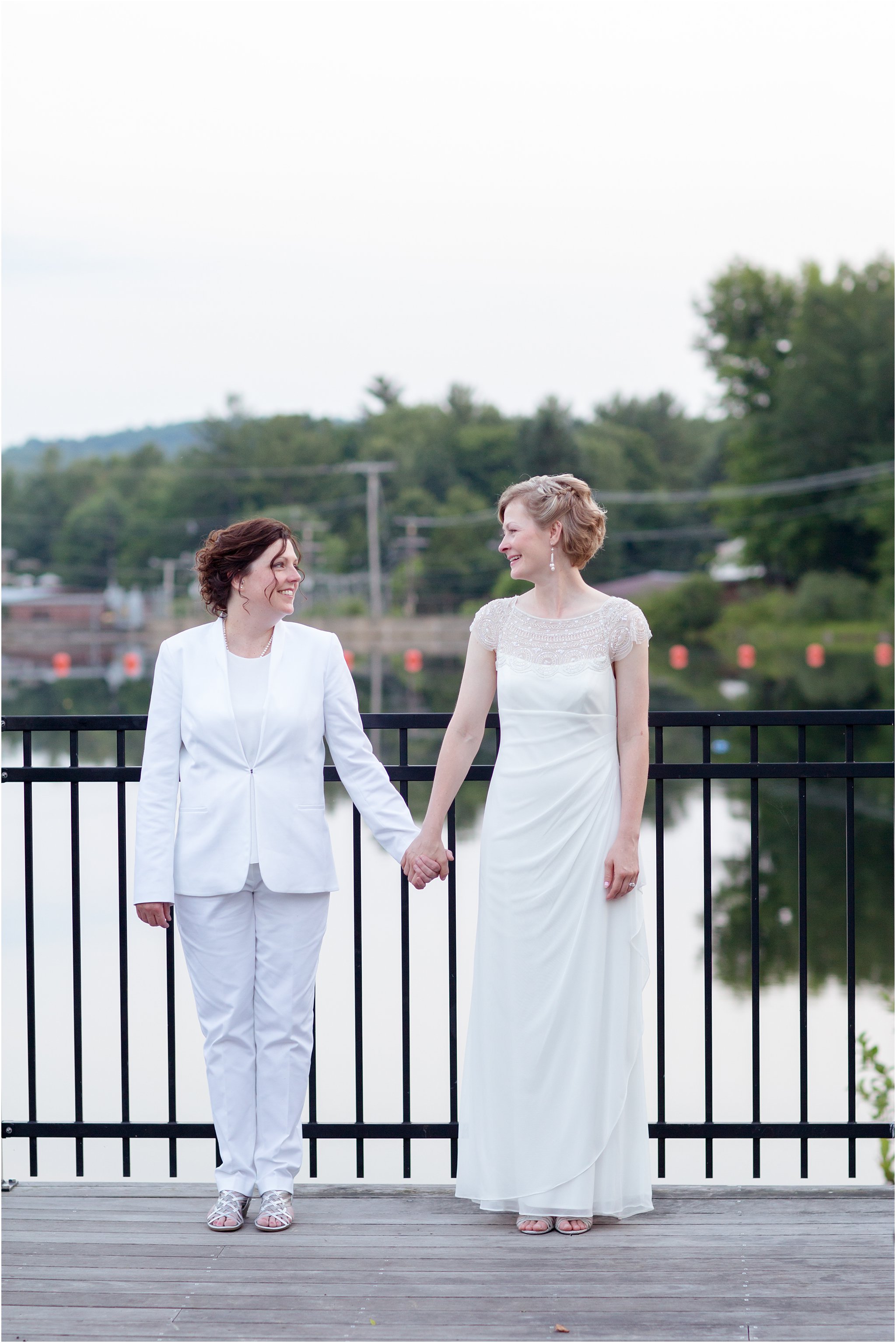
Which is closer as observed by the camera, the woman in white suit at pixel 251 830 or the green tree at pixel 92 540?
the woman in white suit at pixel 251 830

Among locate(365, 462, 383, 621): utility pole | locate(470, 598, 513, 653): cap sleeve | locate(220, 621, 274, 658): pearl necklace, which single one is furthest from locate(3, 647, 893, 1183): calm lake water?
locate(365, 462, 383, 621): utility pole

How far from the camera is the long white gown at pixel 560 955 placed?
2.62 metres

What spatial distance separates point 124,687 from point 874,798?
22.6 m

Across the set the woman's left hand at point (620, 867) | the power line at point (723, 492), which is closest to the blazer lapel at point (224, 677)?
the woman's left hand at point (620, 867)

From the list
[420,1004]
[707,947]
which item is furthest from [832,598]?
[707,947]

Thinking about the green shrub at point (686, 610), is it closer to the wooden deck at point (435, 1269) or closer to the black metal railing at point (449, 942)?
the black metal railing at point (449, 942)

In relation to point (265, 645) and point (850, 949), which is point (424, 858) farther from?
point (850, 949)

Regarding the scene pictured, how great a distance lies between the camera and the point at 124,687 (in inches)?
1411

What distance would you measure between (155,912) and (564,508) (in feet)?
3.90

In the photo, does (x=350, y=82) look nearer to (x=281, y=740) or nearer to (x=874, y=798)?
(x=874, y=798)

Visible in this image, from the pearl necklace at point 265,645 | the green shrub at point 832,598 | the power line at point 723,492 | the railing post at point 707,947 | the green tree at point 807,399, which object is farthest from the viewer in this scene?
the power line at point 723,492

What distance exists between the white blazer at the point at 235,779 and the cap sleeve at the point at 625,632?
21.6 inches

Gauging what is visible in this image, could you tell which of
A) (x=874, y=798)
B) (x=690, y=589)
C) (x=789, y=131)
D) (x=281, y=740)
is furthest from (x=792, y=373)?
(x=281, y=740)

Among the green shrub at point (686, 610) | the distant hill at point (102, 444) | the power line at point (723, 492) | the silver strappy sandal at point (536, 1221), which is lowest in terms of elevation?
the silver strappy sandal at point (536, 1221)
